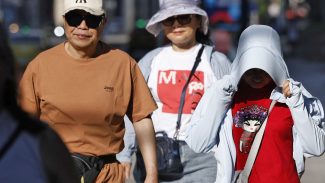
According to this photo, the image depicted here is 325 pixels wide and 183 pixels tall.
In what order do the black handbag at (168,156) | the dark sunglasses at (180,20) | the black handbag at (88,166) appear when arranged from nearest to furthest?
the black handbag at (88,166) → the black handbag at (168,156) → the dark sunglasses at (180,20)

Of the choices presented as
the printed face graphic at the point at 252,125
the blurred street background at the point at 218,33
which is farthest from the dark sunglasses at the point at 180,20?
the blurred street background at the point at 218,33

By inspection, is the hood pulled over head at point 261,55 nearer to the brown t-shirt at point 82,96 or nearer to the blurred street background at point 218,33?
the brown t-shirt at point 82,96

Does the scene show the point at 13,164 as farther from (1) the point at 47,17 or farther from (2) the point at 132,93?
(1) the point at 47,17

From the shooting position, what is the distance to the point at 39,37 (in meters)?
33.7

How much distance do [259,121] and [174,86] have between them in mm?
1100

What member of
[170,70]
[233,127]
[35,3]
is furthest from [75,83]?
[35,3]

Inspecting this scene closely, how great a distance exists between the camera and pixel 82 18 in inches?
202

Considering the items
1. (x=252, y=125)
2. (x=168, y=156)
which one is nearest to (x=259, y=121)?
(x=252, y=125)

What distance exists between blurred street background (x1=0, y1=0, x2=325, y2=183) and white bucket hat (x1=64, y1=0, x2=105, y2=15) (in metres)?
5.38

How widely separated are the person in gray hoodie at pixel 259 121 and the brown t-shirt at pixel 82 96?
0.44 metres

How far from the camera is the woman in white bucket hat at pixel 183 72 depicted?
234 inches

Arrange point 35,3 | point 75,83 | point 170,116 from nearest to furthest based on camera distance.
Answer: point 75,83 → point 170,116 → point 35,3

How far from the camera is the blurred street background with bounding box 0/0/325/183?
66.6ft

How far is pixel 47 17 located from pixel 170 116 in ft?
166
